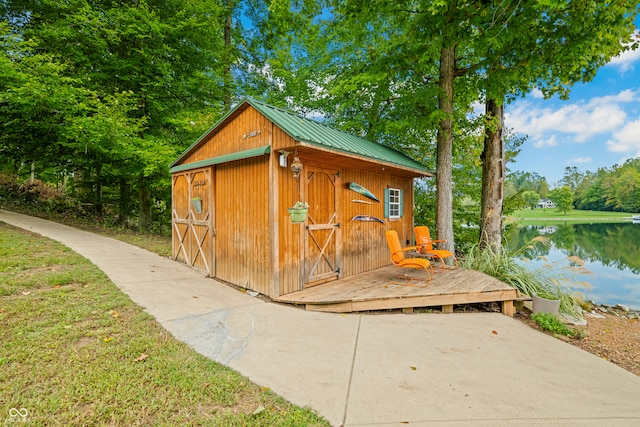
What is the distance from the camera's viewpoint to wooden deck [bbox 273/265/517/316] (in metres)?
4.36

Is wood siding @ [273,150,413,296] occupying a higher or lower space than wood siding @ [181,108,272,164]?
lower

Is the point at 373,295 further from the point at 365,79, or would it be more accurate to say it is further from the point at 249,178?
the point at 365,79

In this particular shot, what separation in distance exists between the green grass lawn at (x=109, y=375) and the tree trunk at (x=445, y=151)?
582 centimetres

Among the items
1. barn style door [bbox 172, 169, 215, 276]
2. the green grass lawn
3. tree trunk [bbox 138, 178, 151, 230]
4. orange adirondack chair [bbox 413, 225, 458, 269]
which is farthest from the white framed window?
tree trunk [bbox 138, 178, 151, 230]

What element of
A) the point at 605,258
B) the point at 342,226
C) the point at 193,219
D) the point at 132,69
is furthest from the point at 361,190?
the point at 605,258

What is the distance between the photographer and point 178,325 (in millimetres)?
3564

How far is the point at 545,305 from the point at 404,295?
2248 mm

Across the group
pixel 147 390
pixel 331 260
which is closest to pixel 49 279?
pixel 147 390

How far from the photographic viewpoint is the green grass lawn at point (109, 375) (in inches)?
77.9

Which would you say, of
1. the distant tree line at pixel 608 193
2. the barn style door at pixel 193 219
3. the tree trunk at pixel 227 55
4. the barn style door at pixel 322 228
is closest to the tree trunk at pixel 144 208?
the tree trunk at pixel 227 55

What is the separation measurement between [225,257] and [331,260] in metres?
2.14

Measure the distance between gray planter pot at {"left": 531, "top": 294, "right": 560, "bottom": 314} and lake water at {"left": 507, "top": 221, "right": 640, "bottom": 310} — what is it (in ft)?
2.72

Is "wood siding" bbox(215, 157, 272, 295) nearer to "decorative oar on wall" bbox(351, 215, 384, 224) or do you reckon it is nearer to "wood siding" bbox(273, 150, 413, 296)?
"wood siding" bbox(273, 150, 413, 296)

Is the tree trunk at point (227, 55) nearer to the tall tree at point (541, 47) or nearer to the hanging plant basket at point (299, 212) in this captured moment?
the hanging plant basket at point (299, 212)
